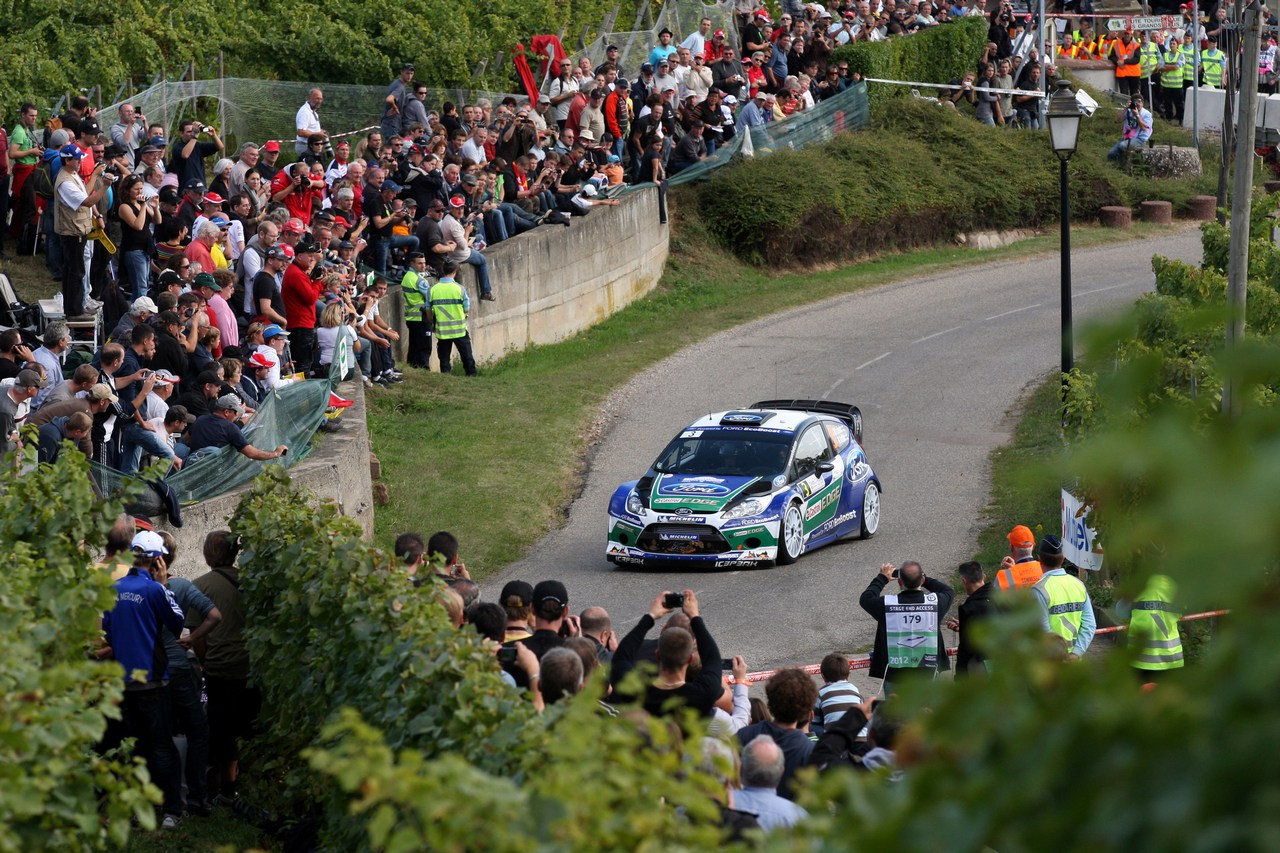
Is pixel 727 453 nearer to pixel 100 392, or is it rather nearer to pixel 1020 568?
pixel 1020 568

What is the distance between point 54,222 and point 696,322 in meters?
15.2

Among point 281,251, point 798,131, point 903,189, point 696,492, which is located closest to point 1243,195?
point 696,492

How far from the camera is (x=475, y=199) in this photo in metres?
26.6

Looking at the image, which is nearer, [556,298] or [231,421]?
[231,421]

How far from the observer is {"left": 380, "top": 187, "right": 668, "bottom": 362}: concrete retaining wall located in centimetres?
2745

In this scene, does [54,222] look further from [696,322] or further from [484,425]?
[696,322]

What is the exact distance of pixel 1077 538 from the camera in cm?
1622

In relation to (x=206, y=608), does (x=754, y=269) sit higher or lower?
lower

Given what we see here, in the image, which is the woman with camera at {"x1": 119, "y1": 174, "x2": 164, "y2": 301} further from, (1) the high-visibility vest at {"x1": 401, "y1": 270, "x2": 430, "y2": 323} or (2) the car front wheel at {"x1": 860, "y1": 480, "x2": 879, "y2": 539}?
(2) the car front wheel at {"x1": 860, "y1": 480, "x2": 879, "y2": 539}

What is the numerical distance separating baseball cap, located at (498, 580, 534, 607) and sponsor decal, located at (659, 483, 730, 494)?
8.16m

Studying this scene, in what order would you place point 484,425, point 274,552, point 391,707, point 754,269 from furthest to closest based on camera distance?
point 754,269 < point 484,425 < point 274,552 < point 391,707

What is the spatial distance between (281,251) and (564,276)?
10.4 m

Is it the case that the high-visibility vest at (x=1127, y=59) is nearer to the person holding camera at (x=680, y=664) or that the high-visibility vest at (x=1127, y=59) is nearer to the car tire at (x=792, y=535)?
the car tire at (x=792, y=535)

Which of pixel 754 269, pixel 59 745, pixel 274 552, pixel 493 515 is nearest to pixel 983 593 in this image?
pixel 274 552
